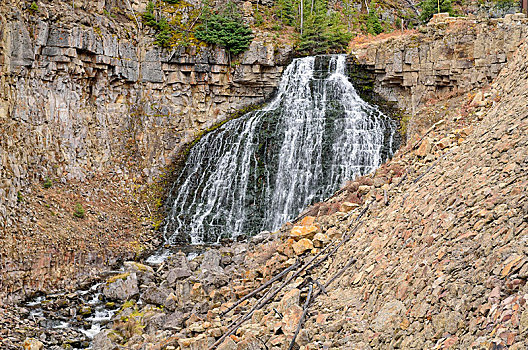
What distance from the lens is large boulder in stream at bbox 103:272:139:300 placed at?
15.4m

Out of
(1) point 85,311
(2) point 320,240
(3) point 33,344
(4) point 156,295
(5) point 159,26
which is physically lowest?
(1) point 85,311

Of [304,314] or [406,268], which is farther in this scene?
[304,314]

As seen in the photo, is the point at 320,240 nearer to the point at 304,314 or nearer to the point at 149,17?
the point at 304,314

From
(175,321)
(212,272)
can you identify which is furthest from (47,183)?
(175,321)

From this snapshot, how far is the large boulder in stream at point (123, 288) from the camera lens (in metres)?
15.4

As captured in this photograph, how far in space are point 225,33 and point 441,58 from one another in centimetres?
1109

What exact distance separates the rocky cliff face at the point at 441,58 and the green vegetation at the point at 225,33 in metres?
6.27

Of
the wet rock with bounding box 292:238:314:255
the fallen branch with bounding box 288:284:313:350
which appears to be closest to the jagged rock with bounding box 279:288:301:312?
the fallen branch with bounding box 288:284:313:350

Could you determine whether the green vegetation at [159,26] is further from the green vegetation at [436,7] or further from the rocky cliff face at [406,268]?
the rocky cliff face at [406,268]

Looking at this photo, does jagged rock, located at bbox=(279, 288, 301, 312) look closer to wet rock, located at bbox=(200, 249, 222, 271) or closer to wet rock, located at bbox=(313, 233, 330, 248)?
wet rock, located at bbox=(313, 233, 330, 248)

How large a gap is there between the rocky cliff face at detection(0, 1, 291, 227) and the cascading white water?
81.9 inches

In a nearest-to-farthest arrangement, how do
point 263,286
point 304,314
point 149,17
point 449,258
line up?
point 449,258, point 304,314, point 263,286, point 149,17

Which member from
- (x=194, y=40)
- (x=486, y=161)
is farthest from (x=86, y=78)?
(x=486, y=161)

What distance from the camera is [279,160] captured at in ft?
76.9
